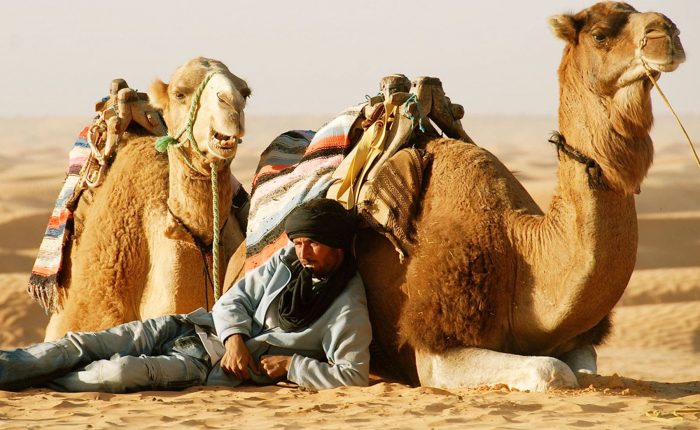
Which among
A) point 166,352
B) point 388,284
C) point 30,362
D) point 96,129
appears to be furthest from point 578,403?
point 96,129

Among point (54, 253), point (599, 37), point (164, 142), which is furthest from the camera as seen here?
point (54, 253)

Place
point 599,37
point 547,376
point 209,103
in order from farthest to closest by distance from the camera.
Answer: point 209,103
point 599,37
point 547,376

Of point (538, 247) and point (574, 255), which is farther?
point (538, 247)

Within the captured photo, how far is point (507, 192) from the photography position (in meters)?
6.83

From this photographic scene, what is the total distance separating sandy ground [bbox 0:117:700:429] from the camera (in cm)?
551

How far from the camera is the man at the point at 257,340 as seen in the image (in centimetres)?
641

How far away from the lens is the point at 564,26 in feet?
20.9

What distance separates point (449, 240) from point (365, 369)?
75 cm

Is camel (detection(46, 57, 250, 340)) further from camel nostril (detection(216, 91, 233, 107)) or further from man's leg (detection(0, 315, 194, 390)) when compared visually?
man's leg (detection(0, 315, 194, 390))

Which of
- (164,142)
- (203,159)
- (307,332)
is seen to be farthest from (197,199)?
(307,332)

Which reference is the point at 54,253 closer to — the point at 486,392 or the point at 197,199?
the point at 197,199

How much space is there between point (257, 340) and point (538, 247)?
1459 millimetres

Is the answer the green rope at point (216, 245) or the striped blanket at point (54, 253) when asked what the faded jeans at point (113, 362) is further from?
the striped blanket at point (54, 253)

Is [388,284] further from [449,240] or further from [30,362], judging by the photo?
[30,362]
